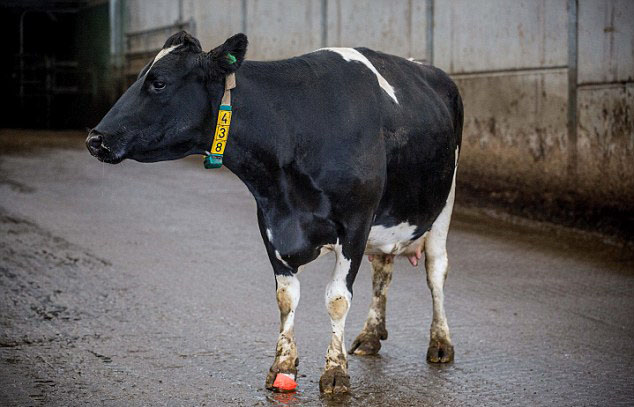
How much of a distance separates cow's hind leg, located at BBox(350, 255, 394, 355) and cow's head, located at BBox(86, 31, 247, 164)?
1.56m

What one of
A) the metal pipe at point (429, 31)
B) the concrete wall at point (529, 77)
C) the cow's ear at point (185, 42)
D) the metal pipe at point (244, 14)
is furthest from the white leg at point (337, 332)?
the metal pipe at point (244, 14)

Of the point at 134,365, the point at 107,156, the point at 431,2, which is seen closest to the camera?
the point at 107,156

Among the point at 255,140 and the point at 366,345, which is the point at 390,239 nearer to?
A: the point at 366,345

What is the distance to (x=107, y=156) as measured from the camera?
15.2ft

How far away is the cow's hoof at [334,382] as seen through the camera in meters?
4.91

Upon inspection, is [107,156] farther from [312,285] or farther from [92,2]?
[92,2]

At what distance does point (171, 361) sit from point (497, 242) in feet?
14.8

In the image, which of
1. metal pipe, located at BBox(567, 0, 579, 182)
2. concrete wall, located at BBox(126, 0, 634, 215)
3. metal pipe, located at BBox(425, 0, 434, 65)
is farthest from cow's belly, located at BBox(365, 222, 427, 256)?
metal pipe, located at BBox(425, 0, 434, 65)

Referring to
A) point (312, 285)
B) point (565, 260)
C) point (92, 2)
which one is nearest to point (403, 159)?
point (312, 285)

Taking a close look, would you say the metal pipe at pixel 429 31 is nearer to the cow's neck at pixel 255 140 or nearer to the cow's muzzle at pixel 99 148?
the cow's neck at pixel 255 140

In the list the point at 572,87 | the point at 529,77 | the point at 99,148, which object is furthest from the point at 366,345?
the point at 529,77

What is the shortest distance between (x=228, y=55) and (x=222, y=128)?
1.11 ft

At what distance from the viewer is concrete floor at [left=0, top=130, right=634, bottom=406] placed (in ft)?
16.5

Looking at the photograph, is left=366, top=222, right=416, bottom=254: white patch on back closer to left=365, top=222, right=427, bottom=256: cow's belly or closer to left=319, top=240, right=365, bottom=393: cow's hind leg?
left=365, top=222, right=427, bottom=256: cow's belly
